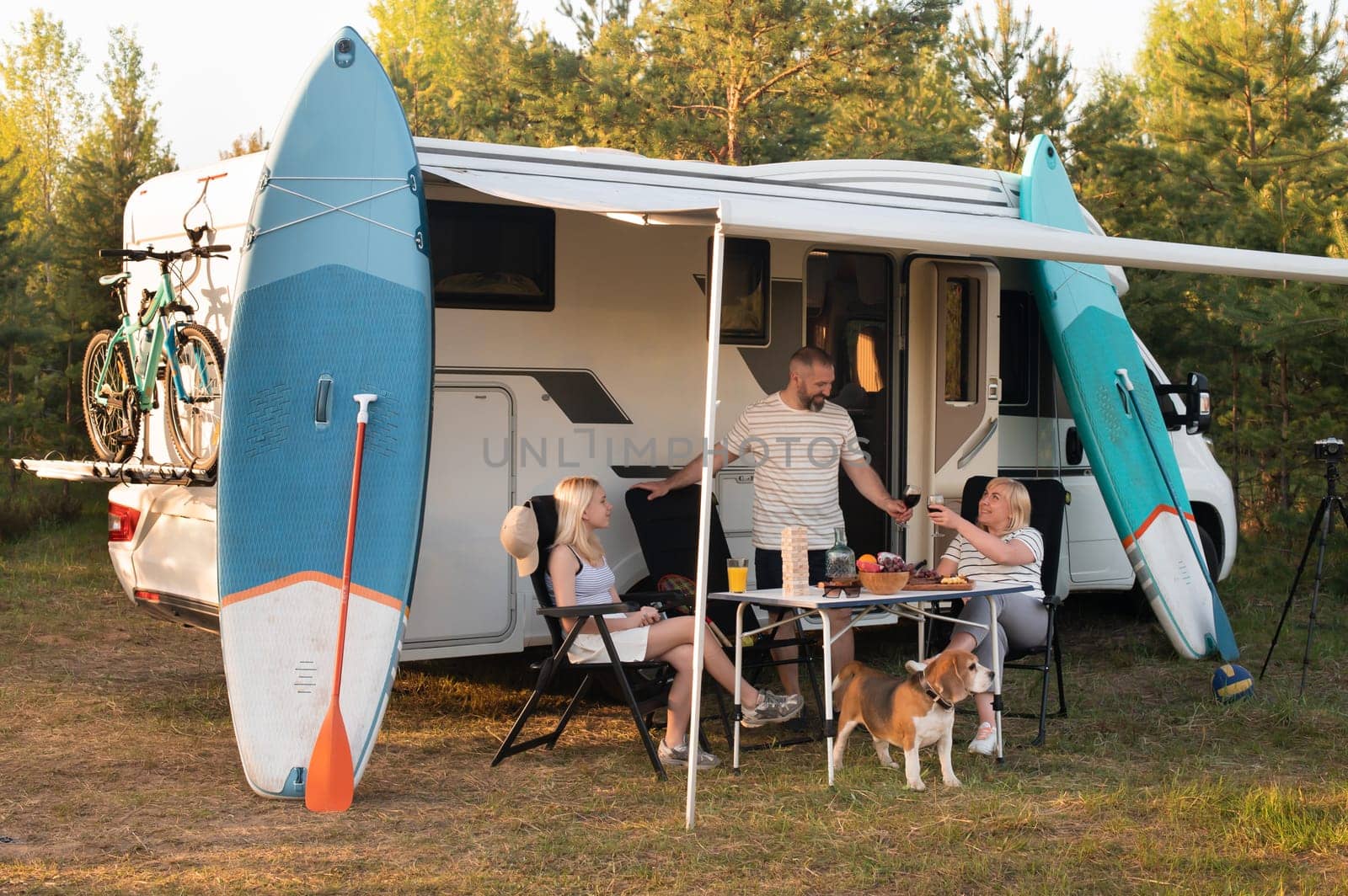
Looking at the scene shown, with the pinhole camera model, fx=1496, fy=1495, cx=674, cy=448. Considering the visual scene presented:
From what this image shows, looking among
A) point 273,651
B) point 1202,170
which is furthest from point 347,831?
point 1202,170

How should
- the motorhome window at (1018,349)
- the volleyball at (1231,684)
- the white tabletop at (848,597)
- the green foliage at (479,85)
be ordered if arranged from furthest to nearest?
the green foliage at (479,85), the motorhome window at (1018,349), the volleyball at (1231,684), the white tabletop at (848,597)

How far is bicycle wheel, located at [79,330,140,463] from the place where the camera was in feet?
20.3

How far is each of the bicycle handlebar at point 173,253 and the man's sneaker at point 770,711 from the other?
2.59 meters

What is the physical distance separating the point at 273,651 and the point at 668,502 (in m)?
1.68

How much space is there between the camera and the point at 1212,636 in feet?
23.4

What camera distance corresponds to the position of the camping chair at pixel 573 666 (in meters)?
4.91

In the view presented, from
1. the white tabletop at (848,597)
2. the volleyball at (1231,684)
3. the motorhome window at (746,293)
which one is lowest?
the volleyball at (1231,684)

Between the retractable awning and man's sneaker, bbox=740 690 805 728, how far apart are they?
166cm

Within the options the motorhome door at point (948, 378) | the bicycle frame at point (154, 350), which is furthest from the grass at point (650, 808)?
the bicycle frame at point (154, 350)

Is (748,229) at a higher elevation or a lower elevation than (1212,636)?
higher

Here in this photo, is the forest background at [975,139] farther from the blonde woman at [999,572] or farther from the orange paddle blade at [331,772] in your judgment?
the orange paddle blade at [331,772]

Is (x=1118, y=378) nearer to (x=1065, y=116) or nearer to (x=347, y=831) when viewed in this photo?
(x=347, y=831)

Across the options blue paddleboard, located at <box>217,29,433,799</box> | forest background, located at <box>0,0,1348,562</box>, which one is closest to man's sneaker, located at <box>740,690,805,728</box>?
blue paddleboard, located at <box>217,29,433,799</box>

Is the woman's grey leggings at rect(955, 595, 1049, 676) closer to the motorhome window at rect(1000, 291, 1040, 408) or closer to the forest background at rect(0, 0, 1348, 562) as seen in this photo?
the motorhome window at rect(1000, 291, 1040, 408)
